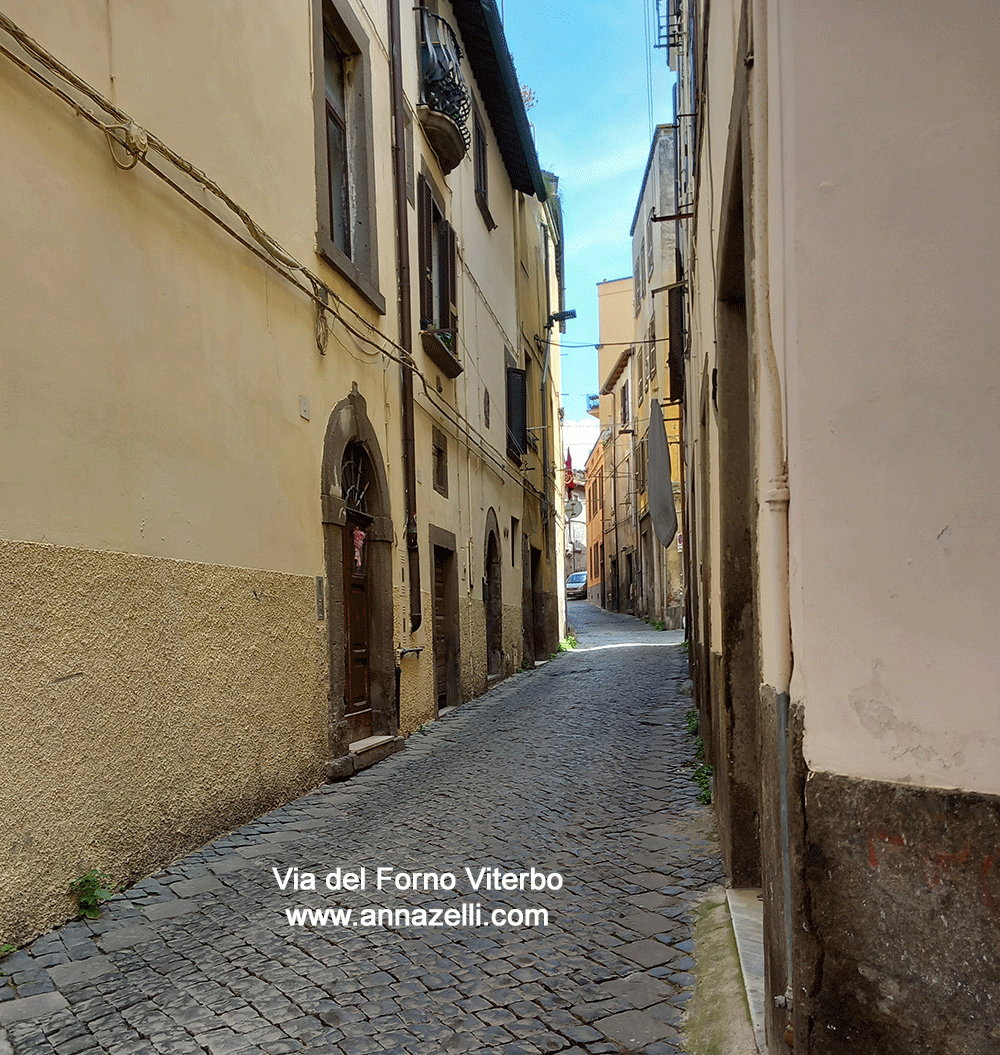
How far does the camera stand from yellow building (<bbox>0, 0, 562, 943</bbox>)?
12.7 feet

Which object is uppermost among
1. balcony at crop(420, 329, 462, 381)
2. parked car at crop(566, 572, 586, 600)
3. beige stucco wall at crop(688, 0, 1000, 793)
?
balcony at crop(420, 329, 462, 381)

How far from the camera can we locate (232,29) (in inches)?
234

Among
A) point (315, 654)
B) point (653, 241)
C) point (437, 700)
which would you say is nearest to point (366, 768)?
point (315, 654)

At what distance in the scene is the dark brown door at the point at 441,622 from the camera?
418 inches

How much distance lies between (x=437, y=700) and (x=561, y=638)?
11710mm

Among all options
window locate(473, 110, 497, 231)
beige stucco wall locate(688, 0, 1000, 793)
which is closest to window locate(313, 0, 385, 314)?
window locate(473, 110, 497, 231)

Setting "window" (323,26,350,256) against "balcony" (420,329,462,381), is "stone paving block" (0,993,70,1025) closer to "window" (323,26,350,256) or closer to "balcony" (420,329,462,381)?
"window" (323,26,350,256)

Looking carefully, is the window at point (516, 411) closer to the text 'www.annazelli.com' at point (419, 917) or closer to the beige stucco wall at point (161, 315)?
the beige stucco wall at point (161, 315)

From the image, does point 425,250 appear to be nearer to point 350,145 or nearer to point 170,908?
point 350,145

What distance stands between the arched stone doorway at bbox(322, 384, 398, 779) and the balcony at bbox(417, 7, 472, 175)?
14.0 ft

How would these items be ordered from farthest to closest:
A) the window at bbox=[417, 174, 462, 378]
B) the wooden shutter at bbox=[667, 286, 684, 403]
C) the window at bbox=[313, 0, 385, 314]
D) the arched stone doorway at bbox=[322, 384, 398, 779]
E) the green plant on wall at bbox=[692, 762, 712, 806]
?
the wooden shutter at bbox=[667, 286, 684, 403]
the window at bbox=[417, 174, 462, 378]
the window at bbox=[313, 0, 385, 314]
the arched stone doorway at bbox=[322, 384, 398, 779]
the green plant on wall at bbox=[692, 762, 712, 806]

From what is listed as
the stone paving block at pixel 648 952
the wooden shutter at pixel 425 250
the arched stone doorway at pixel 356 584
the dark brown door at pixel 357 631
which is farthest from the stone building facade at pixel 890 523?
the wooden shutter at pixel 425 250

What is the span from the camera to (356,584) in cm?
792

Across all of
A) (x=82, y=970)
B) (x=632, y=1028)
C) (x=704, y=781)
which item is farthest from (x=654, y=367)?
(x=632, y=1028)
